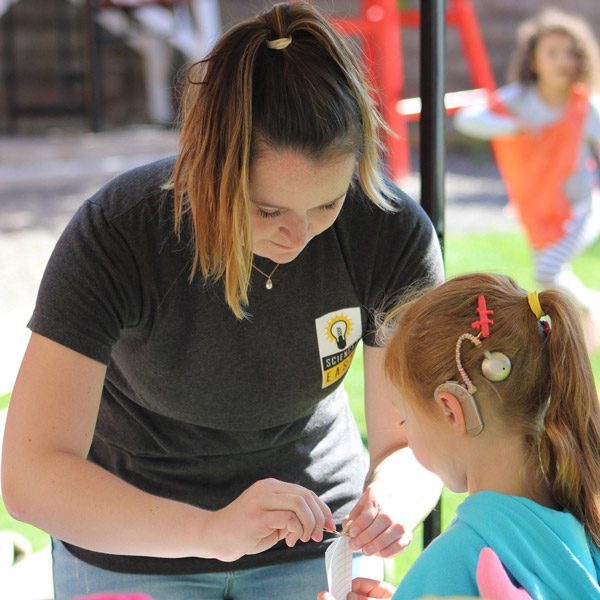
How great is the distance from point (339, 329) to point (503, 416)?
42cm

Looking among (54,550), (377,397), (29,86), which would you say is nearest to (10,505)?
(54,550)

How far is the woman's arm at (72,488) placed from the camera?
1491 mm

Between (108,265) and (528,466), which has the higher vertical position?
(108,265)

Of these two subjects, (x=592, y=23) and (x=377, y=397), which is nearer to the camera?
(x=377, y=397)

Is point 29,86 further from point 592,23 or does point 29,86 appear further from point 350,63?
point 350,63

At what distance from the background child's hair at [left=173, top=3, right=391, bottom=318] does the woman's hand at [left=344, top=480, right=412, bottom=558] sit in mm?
360

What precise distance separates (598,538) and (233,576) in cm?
65

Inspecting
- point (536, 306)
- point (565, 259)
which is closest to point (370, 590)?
point (536, 306)

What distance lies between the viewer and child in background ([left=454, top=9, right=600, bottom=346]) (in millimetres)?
5000

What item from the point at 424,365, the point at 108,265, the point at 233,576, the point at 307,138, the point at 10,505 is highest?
the point at 307,138

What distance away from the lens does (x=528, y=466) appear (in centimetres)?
139

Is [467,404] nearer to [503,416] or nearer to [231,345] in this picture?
[503,416]

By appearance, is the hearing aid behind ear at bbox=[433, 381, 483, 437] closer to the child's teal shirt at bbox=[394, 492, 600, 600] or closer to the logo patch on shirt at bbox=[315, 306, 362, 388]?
the child's teal shirt at bbox=[394, 492, 600, 600]

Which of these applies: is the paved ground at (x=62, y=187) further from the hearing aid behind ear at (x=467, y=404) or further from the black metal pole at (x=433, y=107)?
the hearing aid behind ear at (x=467, y=404)
